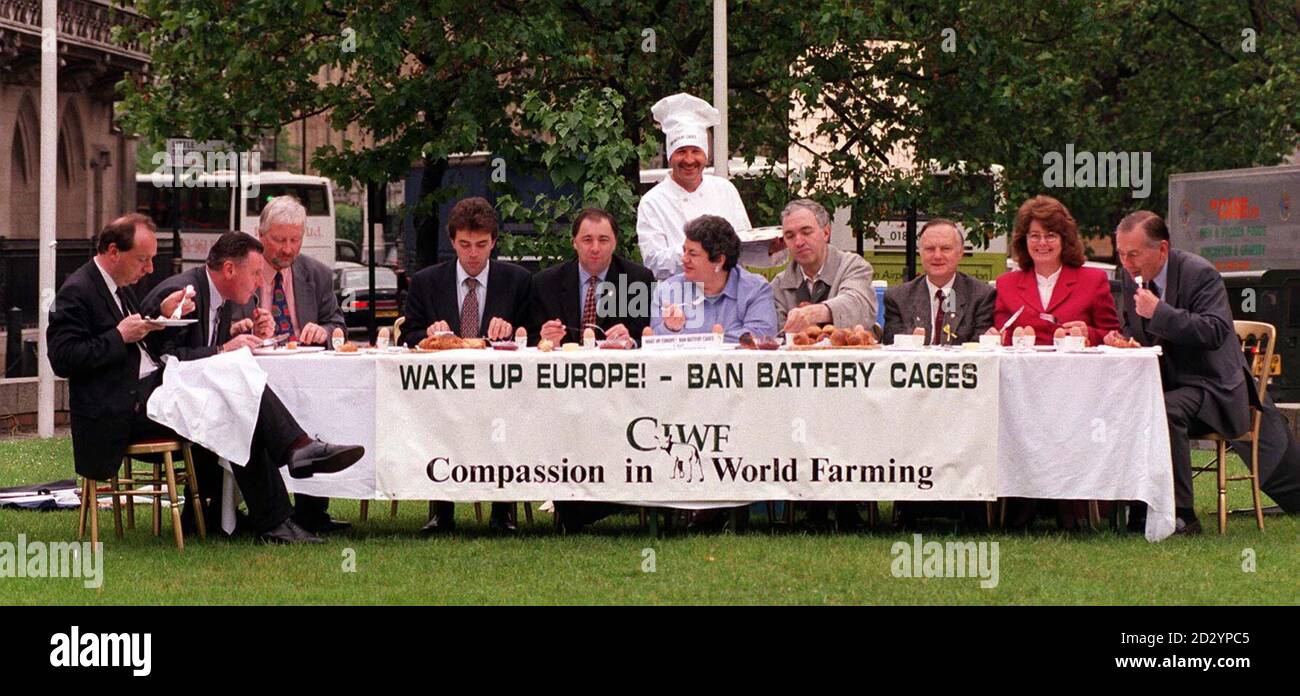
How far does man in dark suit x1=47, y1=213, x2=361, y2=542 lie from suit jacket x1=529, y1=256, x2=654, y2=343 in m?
1.81

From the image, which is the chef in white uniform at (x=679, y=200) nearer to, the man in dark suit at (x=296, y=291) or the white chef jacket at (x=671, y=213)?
the white chef jacket at (x=671, y=213)

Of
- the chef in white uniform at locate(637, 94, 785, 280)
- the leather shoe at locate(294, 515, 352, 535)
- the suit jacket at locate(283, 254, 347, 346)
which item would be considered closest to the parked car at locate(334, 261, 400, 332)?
the chef in white uniform at locate(637, 94, 785, 280)

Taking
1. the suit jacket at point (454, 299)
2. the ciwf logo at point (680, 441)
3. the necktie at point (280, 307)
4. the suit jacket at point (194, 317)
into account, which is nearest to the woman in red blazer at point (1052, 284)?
the ciwf logo at point (680, 441)

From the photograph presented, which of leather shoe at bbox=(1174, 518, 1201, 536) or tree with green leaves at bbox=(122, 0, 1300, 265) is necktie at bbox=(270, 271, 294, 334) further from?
tree with green leaves at bbox=(122, 0, 1300, 265)

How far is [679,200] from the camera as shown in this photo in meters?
11.8

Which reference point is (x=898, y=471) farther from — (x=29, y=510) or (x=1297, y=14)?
(x=1297, y=14)

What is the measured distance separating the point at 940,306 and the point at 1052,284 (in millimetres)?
589

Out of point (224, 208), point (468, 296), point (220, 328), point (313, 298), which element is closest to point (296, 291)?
point (313, 298)

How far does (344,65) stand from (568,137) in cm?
430

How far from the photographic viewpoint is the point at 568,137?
16.7 m

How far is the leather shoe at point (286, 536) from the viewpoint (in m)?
9.90

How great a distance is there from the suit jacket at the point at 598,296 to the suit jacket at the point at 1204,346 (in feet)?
8.39

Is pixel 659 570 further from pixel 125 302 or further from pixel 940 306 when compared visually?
pixel 125 302
